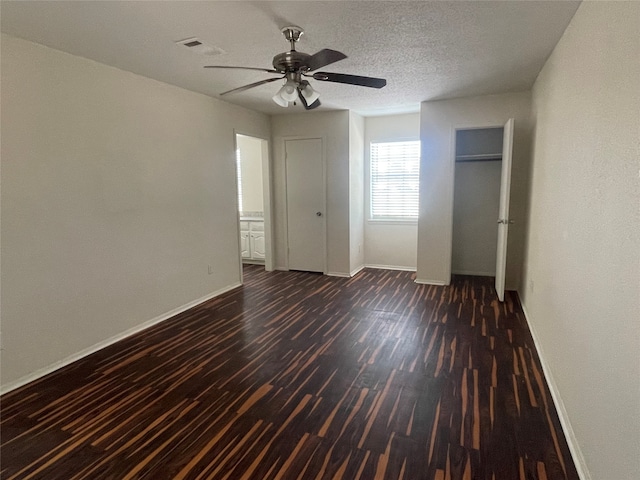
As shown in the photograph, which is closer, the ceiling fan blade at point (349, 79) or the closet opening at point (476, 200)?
the ceiling fan blade at point (349, 79)

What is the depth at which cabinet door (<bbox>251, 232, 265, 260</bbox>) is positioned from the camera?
21.2ft

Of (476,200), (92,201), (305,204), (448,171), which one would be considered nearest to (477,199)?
(476,200)

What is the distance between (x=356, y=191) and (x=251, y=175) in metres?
2.15

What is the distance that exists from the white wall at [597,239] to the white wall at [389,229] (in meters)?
3.06

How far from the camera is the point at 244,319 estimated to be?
3908 millimetres

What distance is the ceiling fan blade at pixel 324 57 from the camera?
2.20 m

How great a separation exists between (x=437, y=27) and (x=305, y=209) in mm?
3656

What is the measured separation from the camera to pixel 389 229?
6.20 m

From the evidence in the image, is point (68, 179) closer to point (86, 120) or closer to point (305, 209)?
point (86, 120)

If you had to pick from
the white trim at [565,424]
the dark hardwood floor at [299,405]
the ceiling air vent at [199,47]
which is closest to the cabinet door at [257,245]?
the dark hardwood floor at [299,405]

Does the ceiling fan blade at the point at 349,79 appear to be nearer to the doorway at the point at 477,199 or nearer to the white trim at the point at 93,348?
the doorway at the point at 477,199

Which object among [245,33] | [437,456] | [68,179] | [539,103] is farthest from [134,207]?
[539,103]

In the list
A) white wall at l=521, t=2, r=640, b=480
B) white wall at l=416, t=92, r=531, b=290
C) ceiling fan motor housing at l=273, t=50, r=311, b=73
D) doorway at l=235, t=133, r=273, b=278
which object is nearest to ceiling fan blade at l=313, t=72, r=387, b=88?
ceiling fan motor housing at l=273, t=50, r=311, b=73

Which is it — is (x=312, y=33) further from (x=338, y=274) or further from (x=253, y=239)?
(x=253, y=239)
